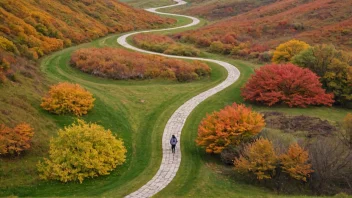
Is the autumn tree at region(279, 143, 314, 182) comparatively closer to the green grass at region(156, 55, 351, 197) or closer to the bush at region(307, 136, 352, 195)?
the bush at region(307, 136, 352, 195)

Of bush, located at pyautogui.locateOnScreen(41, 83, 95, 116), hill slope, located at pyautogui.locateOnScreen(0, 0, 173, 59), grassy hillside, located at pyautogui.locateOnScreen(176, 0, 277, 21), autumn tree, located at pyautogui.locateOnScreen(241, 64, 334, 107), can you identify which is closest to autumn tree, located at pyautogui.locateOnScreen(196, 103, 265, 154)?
bush, located at pyautogui.locateOnScreen(41, 83, 95, 116)

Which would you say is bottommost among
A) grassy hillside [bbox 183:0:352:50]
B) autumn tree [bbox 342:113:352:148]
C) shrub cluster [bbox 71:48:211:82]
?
autumn tree [bbox 342:113:352:148]

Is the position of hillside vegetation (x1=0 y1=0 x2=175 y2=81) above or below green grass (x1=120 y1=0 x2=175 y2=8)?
below

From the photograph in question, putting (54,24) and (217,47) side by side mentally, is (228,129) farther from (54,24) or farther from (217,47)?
(54,24)

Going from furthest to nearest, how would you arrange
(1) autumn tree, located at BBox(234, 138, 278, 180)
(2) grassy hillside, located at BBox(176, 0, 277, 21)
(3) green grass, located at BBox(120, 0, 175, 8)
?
(3) green grass, located at BBox(120, 0, 175, 8) < (2) grassy hillside, located at BBox(176, 0, 277, 21) < (1) autumn tree, located at BBox(234, 138, 278, 180)

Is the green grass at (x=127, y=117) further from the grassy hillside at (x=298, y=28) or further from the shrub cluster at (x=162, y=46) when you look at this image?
the grassy hillside at (x=298, y=28)

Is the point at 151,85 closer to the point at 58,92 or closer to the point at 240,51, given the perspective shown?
the point at 58,92

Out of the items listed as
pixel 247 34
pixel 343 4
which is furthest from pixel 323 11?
pixel 247 34
